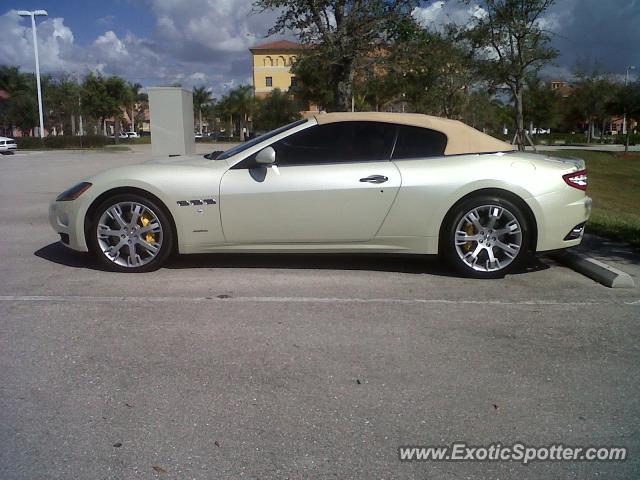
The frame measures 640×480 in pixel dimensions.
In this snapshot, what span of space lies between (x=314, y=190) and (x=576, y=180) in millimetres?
2392

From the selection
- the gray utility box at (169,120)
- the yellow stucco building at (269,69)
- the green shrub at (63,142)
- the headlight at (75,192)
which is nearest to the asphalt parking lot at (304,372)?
the headlight at (75,192)

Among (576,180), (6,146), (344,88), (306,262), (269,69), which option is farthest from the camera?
(269,69)

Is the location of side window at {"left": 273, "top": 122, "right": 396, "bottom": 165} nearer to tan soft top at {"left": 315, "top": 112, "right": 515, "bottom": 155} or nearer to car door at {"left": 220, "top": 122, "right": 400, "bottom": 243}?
car door at {"left": 220, "top": 122, "right": 400, "bottom": 243}

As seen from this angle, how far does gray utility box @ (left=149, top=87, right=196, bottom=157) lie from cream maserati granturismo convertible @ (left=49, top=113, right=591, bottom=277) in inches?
272

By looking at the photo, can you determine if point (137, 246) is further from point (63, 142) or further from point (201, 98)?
point (201, 98)

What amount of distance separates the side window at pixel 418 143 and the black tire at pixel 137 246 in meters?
2.20

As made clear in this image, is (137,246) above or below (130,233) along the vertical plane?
below

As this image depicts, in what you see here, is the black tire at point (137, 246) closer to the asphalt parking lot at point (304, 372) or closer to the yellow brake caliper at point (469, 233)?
the asphalt parking lot at point (304, 372)

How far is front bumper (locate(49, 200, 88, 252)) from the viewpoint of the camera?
18.4 feet

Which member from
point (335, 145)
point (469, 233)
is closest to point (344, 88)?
point (335, 145)

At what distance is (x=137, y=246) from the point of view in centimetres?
561

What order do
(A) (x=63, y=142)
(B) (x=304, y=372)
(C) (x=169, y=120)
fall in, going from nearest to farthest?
(B) (x=304, y=372)
(C) (x=169, y=120)
(A) (x=63, y=142)

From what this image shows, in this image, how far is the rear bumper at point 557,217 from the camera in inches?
212

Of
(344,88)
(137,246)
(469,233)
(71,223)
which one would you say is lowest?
(137,246)
